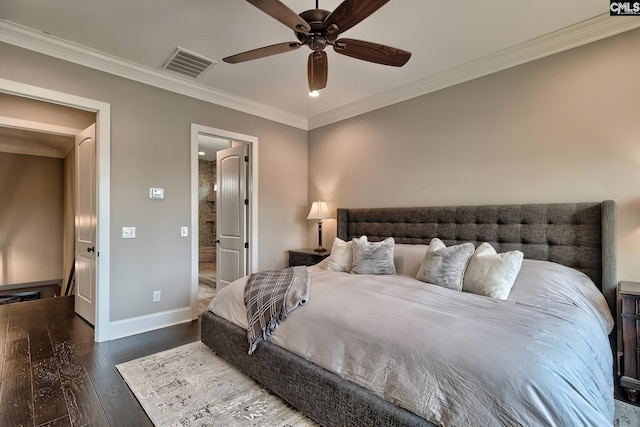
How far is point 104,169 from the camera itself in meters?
3.00

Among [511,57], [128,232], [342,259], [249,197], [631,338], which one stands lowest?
[631,338]

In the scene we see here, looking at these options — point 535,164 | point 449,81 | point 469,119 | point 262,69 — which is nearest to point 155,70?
point 262,69

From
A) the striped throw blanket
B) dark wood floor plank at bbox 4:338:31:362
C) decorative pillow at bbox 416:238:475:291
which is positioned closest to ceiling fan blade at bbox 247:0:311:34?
the striped throw blanket

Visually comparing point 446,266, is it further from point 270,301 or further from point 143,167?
point 143,167

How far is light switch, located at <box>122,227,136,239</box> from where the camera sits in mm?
3143

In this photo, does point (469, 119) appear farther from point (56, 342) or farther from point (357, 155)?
point (56, 342)

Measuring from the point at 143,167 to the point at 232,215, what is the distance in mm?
1448

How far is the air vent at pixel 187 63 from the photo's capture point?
2925 mm

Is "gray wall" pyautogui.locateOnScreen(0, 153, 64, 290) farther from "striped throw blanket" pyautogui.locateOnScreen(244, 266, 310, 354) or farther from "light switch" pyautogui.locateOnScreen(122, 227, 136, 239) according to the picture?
"striped throw blanket" pyautogui.locateOnScreen(244, 266, 310, 354)

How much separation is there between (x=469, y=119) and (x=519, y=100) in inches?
18.3

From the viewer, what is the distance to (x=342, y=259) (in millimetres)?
3186

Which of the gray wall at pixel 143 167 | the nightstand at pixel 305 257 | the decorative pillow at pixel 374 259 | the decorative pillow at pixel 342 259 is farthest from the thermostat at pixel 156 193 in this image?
the decorative pillow at pixel 374 259

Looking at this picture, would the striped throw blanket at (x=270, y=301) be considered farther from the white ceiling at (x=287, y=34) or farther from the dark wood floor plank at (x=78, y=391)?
the white ceiling at (x=287, y=34)

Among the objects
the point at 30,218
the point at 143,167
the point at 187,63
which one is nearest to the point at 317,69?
the point at 187,63
